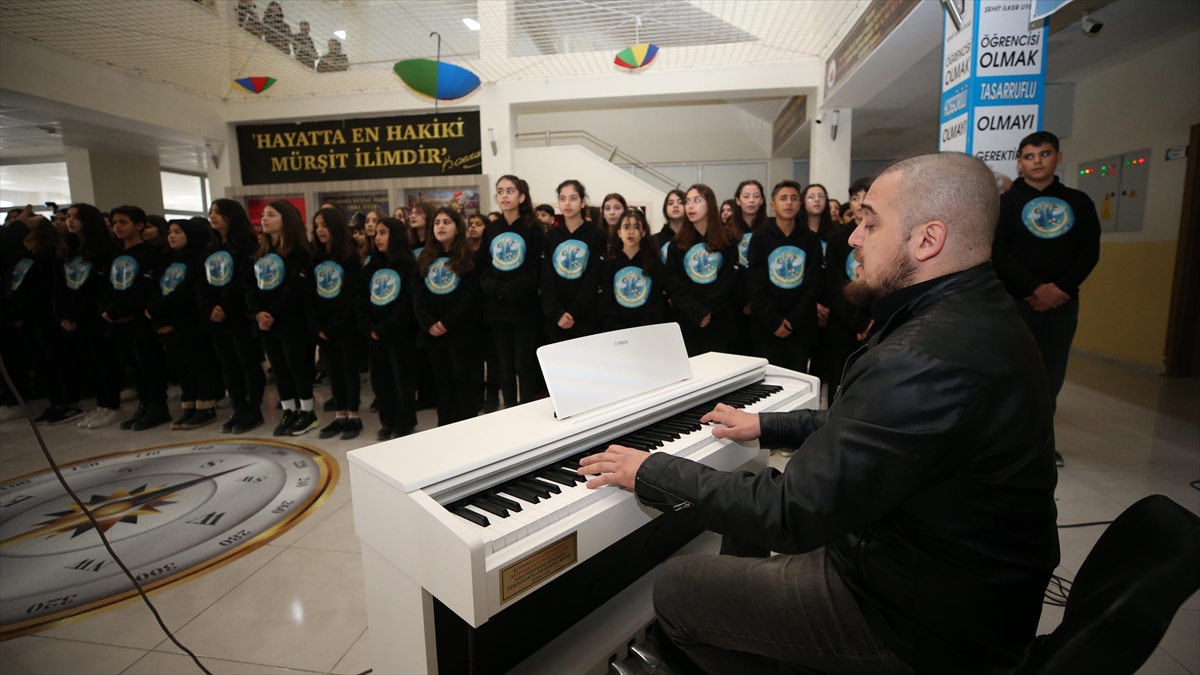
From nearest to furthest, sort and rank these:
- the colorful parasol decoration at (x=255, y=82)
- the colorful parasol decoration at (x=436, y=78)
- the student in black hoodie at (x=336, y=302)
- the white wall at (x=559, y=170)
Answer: the student in black hoodie at (x=336, y=302)
the colorful parasol decoration at (x=436, y=78)
the colorful parasol decoration at (x=255, y=82)
the white wall at (x=559, y=170)

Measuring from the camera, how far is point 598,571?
1.82 m

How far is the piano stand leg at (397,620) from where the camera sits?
122 cm

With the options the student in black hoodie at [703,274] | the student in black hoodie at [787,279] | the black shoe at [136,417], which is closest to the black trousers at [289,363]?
the black shoe at [136,417]

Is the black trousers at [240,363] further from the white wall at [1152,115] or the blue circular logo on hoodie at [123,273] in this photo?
the white wall at [1152,115]

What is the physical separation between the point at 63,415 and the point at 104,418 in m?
0.50

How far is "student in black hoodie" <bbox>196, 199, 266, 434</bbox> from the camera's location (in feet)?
12.6

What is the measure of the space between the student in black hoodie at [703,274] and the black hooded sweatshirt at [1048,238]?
149cm

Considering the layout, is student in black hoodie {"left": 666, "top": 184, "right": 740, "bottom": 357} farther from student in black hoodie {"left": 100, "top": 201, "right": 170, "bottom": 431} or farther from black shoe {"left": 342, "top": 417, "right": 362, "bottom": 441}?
student in black hoodie {"left": 100, "top": 201, "right": 170, "bottom": 431}

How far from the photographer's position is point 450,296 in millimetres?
3629

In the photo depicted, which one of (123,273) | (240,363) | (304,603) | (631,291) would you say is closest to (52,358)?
(123,273)

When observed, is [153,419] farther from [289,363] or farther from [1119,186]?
[1119,186]

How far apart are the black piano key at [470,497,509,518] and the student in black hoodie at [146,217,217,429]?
3.87m

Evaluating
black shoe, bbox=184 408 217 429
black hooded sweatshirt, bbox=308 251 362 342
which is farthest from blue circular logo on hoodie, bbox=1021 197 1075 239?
black shoe, bbox=184 408 217 429

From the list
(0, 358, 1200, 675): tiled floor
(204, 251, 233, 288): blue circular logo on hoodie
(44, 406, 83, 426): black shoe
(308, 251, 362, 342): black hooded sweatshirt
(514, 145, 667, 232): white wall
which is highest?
(514, 145, 667, 232): white wall
